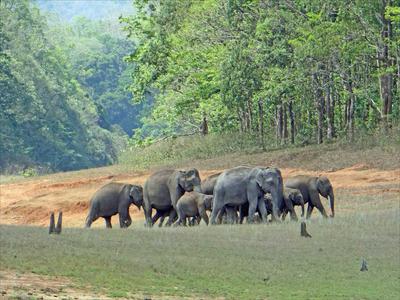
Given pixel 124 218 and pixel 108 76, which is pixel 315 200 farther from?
pixel 108 76

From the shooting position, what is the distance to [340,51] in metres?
47.6

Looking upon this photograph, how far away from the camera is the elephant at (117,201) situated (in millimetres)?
30922

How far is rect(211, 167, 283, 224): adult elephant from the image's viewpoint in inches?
1171

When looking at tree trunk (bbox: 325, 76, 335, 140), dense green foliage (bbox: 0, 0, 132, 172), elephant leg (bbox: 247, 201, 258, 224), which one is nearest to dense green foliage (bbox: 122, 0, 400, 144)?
tree trunk (bbox: 325, 76, 335, 140)

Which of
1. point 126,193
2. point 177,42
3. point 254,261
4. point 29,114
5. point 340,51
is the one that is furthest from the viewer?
point 29,114

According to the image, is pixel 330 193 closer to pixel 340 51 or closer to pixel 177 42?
pixel 340 51

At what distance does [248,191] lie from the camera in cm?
3002

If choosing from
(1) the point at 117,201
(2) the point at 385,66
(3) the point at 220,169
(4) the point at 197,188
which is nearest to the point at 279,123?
(2) the point at 385,66

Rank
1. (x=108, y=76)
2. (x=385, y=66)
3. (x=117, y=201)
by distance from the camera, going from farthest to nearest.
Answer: (x=108, y=76) < (x=385, y=66) < (x=117, y=201)

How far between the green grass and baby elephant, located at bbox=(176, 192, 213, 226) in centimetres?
281

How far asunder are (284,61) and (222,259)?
30.5 m

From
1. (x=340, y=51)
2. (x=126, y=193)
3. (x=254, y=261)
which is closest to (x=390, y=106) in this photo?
(x=340, y=51)

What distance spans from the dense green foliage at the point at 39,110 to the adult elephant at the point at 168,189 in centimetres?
5528

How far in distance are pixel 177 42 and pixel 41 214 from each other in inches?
784
